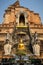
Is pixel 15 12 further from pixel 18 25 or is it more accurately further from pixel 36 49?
pixel 36 49

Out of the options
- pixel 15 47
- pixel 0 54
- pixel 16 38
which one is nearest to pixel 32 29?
pixel 16 38

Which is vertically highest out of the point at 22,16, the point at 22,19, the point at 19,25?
the point at 22,16

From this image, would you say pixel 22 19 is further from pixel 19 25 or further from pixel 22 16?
pixel 19 25

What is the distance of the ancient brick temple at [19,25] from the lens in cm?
4412

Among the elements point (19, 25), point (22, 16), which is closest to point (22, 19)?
point (22, 16)

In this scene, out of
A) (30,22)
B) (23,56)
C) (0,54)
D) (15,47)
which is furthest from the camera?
(30,22)

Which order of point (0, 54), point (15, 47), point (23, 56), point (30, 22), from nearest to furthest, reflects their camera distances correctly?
point (23, 56)
point (0, 54)
point (15, 47)
point (30, 22)

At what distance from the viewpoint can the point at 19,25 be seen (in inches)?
1925

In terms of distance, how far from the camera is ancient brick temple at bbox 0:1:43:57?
145 ft

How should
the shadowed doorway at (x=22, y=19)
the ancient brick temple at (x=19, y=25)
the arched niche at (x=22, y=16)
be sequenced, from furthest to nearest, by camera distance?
the shadowed doorway at (x=22, y=19), the arched niche at (x=22, y=16), the ancient brick temple at (x=19, y=25)

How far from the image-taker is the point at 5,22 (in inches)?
2007

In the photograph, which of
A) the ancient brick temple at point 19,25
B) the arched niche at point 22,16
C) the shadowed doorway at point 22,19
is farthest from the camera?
the shadowed doorway at point 22,19

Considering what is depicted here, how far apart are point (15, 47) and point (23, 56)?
6933 millimetres

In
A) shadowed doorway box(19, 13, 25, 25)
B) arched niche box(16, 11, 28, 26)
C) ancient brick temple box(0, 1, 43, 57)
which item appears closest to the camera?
ancient brick temple box(0, 1, 43, 57)
